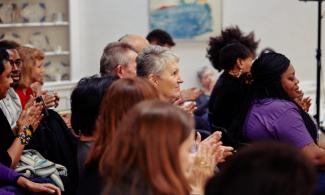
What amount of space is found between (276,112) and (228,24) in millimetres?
3576

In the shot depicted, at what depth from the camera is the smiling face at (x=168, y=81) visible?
3381 mm

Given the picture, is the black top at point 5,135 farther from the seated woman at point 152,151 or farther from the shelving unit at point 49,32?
the shelving unit at point 49,32

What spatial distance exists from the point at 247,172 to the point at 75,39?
16.4 ft

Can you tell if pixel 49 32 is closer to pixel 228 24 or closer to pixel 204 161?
pixel 228 24

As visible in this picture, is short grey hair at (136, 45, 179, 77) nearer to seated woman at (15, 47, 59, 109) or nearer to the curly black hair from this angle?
seated woman at (15, 47, 59, 109)

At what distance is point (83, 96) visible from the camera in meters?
2.67

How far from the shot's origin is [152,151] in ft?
5.43

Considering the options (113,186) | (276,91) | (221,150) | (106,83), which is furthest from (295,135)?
(113,186)

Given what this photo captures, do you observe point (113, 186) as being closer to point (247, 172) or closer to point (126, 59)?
point (247, 172)

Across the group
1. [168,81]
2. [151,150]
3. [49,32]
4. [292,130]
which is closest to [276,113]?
[292,130]

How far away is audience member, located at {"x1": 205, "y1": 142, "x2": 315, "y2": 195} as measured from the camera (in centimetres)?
125

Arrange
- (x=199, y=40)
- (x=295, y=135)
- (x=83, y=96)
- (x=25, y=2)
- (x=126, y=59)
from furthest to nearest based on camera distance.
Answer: (x=199, y=40) → (x=25, y=2) → (x=126, y=59) → (x=295, y=135) → (x=83, y=96)

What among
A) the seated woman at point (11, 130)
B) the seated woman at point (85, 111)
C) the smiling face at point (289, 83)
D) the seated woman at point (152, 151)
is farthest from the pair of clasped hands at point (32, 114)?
the seated woman at point (152, 151)

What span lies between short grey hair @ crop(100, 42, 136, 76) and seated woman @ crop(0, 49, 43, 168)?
635 millimetres
